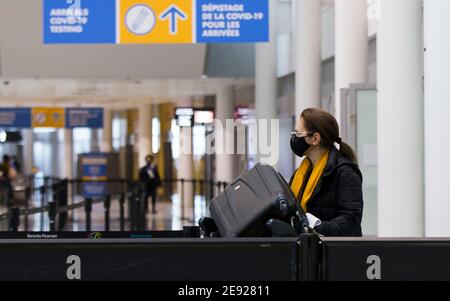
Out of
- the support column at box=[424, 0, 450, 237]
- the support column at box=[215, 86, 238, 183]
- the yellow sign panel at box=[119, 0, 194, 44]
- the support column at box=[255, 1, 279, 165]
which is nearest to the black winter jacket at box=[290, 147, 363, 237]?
the support column at box=[424, 0, 450, 237]

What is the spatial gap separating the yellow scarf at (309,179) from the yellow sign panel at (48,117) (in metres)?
30.5

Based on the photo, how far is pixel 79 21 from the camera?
12852 mm

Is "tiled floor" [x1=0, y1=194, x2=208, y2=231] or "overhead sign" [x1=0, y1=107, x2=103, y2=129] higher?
"overhead sign" [x1=0, y1=107, x2=103, y2=129]

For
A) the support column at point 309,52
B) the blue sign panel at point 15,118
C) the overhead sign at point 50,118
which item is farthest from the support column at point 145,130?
the support column at point 309,52

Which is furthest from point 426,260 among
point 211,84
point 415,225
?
point 211,84

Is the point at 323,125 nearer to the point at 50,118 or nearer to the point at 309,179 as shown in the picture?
the point at 309,179

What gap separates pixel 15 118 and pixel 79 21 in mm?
22206

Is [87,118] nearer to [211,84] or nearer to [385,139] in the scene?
[211,84]

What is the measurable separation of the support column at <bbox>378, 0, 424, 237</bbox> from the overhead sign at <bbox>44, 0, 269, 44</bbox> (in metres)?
4.32

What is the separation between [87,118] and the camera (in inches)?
1388

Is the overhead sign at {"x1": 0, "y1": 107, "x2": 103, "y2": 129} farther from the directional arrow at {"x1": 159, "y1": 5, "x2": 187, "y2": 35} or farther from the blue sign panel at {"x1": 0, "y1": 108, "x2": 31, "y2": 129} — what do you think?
the directional arrow at {"x1": 159, "y1": 5, "x2": 187, "y2": 35}

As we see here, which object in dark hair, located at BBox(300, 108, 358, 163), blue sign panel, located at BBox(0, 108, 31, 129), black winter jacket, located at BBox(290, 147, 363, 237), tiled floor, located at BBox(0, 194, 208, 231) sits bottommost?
tiled floor, located at BBox(0, 194, 208, 231)

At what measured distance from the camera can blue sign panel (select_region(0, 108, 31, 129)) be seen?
34156 millimetres

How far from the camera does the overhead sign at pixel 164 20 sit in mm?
Result: 12719
